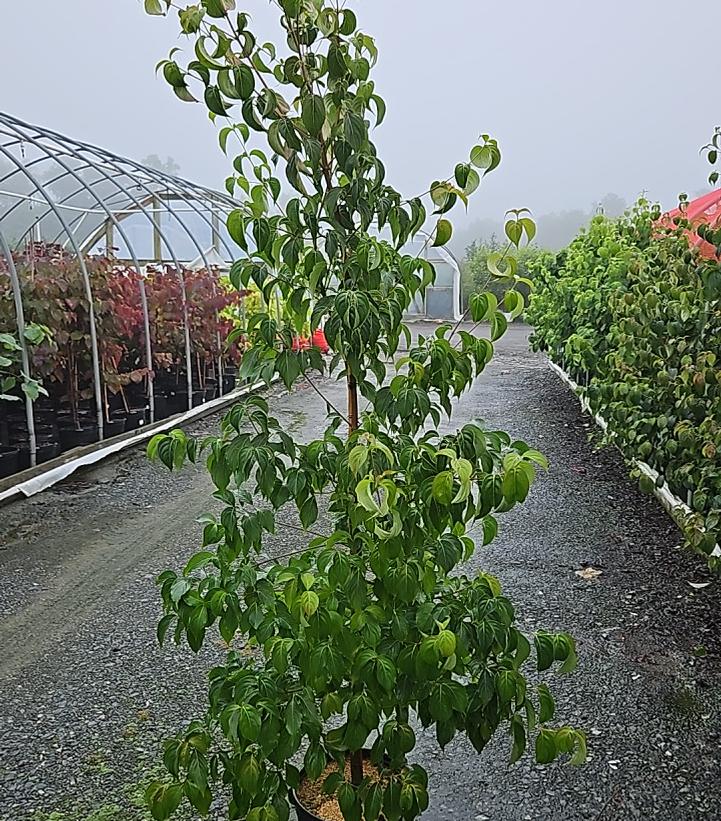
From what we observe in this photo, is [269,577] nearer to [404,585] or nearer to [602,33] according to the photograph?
[404,585]

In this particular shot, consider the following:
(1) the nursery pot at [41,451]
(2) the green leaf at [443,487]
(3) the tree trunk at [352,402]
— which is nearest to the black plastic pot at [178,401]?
(1) the nursery pot at [41,451]

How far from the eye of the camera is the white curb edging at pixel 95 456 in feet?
15.9

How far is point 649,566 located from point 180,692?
222cm

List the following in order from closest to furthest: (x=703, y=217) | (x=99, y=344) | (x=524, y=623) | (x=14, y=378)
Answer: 1. (x=524, y=623)
2. (x=703, y=217)
3. (x=14, y=378)
4. (x=99, y=344)

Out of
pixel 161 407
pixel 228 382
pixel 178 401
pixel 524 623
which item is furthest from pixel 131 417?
pixel 524 623

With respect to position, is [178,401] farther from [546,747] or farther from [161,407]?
[546,747]

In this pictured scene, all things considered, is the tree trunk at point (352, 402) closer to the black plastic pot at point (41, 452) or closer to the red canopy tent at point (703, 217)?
the red canopy tent at point (703, 217)

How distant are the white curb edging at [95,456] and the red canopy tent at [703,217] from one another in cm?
196

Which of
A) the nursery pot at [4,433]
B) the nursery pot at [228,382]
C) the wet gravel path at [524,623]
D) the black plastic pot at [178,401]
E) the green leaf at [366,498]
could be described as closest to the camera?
the green leaf at [366,498]

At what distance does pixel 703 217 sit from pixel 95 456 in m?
4.01

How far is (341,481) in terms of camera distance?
157 centimetres

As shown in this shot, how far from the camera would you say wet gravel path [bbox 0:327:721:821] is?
2.24 meters

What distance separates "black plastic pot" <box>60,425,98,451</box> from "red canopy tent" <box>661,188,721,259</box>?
3.95 meters

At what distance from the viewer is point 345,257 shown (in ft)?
5.21
